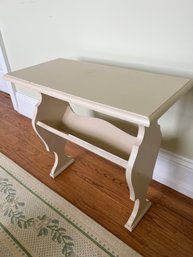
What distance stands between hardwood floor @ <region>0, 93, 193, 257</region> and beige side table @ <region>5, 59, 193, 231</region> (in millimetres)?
66

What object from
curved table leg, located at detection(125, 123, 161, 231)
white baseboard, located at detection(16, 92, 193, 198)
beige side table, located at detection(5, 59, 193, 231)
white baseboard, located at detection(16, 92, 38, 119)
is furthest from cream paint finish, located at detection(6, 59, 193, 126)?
white baseboard, located at detection(16, 92, 38, 119)

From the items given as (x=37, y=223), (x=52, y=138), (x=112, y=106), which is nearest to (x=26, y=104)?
(x=52, y=138)

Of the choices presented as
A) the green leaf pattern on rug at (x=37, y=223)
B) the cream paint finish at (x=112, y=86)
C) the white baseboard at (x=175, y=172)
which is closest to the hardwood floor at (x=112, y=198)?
the white baseboard at (x=175, y=172)

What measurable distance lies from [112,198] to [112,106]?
0.65 metres

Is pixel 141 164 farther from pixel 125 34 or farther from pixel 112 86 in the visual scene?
pixel 125 34

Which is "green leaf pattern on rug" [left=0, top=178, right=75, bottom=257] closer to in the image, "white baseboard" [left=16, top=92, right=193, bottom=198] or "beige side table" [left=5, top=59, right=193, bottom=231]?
"beige side table" [left=5, top=59, right=193, bottom=231]

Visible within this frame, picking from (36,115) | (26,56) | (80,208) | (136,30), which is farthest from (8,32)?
(80,208)

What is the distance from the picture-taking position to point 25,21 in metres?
1.54

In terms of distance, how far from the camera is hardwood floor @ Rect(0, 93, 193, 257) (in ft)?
3.31

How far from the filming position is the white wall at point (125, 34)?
3.09 feet

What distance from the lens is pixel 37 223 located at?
1115mm

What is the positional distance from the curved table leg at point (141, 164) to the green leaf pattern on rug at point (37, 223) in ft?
0.94

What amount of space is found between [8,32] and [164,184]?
1.52 meters

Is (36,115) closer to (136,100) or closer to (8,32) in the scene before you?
(136,100)
